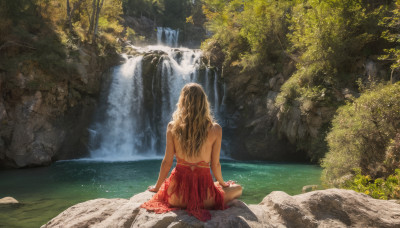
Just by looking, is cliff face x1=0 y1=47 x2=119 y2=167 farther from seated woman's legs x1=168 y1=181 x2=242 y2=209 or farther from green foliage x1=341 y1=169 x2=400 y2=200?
green foliage x1=341 y1=169 x2=400 y2=200

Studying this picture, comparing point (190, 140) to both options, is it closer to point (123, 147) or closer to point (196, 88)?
point (196, 88)

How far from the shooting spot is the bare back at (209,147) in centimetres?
328

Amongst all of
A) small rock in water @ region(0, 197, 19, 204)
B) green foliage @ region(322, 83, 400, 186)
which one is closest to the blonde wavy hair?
green foliage @ region(322, 83, 400, 186)

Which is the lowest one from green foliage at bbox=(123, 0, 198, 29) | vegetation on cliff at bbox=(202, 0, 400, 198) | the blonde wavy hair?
the blonde wavy hair

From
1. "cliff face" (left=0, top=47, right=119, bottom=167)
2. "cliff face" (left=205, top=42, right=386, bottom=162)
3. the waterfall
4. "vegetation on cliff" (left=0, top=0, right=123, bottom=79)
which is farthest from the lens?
the waterfall

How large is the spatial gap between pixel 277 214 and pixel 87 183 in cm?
878

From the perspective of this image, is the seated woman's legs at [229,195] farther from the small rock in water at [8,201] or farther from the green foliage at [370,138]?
the small rock in water at [8,201]

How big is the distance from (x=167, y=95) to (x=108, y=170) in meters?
8.43

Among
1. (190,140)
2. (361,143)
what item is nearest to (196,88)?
(190,140)

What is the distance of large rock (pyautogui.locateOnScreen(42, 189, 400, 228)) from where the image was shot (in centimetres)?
294

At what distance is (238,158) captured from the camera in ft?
60.2

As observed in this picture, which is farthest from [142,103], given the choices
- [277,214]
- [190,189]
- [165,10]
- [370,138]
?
[165,10]

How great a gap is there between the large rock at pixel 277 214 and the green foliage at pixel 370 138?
365cm

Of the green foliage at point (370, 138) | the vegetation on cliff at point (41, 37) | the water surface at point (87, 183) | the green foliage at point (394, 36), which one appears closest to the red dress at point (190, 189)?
the water surface at point (87, 183)
